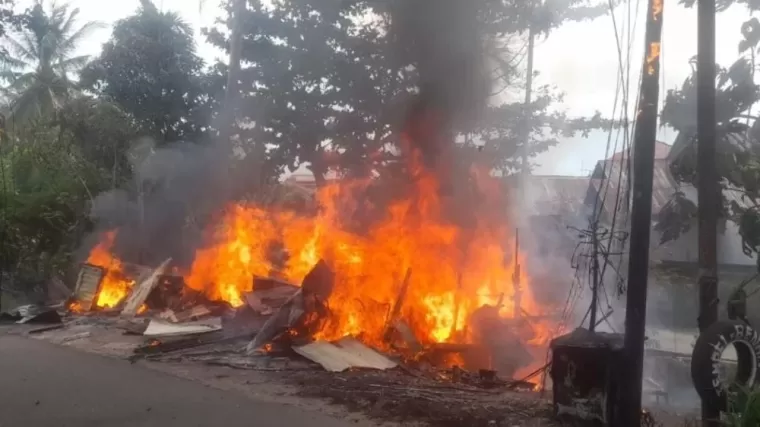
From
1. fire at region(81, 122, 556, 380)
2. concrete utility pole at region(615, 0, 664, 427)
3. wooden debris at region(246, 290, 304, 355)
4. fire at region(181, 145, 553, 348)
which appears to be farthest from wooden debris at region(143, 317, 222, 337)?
concrete utility pole at region(615, 0, 664, 427)

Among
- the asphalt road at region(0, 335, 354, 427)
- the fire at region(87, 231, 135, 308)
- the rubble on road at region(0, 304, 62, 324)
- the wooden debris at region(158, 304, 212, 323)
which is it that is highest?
the fire at region(87, 231, 135, 308)

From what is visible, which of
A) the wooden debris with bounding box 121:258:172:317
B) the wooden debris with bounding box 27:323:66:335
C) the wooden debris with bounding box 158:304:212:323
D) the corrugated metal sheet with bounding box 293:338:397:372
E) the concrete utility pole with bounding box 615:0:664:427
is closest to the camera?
the concrete utility pole with bounding box 615:0:664:427

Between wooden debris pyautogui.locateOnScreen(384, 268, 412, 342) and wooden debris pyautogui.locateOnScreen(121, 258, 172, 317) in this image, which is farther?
wooden debris pyautogui.locateOnScreen(121, 258, 172, 317)

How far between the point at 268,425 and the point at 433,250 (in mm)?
8201

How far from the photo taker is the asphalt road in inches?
271

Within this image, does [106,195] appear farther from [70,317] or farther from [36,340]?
[36,340]

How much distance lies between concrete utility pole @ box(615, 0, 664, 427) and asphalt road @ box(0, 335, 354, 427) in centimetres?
310

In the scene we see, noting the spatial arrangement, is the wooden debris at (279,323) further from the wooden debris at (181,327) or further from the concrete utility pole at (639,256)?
the concrete utility pole at (639,256)

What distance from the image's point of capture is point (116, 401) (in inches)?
300

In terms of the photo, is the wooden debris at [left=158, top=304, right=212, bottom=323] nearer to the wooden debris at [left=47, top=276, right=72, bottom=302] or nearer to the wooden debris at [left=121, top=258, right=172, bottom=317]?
the wooden debris at [left=121, top=258, right=172, bottom=317]

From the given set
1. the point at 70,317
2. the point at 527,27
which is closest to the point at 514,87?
the point at 527,27

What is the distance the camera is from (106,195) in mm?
18828

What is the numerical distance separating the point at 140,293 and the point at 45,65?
17.7 metres

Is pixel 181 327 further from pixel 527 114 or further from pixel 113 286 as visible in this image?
pixel 527 114
